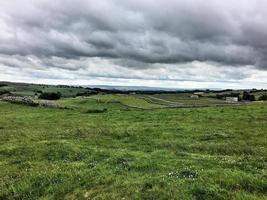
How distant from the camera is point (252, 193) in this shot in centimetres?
1130

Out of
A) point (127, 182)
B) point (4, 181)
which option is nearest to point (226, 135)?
point (127, 182)

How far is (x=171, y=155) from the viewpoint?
57.7 feet

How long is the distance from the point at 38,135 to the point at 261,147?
16029 mm

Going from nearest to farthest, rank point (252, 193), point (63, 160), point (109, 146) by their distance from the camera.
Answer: point (252, 193) → point (63, 160) → point (109, 146)

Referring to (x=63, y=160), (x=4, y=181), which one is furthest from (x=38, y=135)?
(x=4, y=181)

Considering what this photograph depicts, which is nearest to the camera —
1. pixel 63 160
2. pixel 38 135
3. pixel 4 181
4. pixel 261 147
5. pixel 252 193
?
pixel 252 193

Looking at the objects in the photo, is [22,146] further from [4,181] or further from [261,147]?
[261,147]

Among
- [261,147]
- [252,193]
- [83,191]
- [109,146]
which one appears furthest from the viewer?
[109,146]

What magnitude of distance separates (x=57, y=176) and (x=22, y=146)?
7579 millimetres

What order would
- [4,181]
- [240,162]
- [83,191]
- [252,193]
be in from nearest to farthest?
[252,193] → [83,191] → [4,181] → [240,162]

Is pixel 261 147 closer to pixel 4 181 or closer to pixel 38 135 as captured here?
pixel 4 181

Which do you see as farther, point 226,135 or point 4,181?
point 226,135

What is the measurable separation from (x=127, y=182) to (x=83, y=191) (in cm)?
164

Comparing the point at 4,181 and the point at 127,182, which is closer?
the point at 127,182
